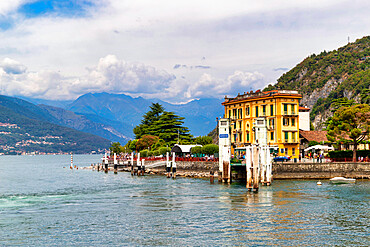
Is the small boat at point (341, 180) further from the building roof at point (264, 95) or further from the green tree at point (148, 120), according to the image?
the green tree at point (148, 120)

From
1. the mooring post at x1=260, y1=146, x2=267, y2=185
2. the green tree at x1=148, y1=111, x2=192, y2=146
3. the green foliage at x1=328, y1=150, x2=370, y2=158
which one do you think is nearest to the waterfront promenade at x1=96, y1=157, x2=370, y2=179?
the green foliage at x1=328, y1=150, x2=370, y2=158

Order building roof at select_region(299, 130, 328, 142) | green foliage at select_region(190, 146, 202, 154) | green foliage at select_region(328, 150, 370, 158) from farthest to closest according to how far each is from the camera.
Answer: building roof at select_region(299, 130, 328, 142), green foliage at select_region(190, 146, 202, 154), green foliage at select_region(328, 150, 370, 158)

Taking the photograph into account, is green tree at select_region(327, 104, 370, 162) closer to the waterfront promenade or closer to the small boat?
the waterfront promenade

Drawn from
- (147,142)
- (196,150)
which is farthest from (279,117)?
(147,142)

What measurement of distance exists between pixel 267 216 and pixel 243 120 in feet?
189

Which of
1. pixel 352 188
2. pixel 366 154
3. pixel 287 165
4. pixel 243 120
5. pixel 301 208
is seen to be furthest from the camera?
pixel 243 120

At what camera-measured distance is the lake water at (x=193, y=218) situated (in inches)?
1356

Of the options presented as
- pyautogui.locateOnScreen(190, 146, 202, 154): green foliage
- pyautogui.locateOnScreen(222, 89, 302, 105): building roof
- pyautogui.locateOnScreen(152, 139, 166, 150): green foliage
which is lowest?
pyautogui.locateOnScreen(190, 146, 202, 154): green foliage

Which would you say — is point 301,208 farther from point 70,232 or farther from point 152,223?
point 70,232

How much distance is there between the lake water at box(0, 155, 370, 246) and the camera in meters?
34.4

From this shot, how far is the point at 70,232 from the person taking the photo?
37125 mm

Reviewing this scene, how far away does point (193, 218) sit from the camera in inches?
1665

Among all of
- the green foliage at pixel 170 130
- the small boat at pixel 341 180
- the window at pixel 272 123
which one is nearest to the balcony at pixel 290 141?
the window at pixel 272 123

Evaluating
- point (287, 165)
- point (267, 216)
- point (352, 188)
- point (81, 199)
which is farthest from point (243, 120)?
point (267, 216)
